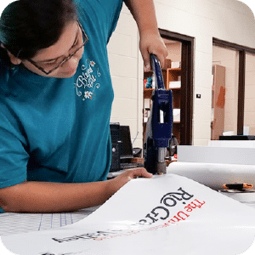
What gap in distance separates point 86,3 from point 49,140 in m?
0.44

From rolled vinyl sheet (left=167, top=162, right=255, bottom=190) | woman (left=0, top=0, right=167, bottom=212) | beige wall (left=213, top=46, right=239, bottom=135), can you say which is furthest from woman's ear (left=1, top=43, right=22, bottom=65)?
beige wall (left=213, top=46, right=239, bottom=135)

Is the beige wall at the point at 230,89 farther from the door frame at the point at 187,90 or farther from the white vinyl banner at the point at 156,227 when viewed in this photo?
the white vinyl banner at the point at 156,227

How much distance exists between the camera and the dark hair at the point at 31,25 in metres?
0.68

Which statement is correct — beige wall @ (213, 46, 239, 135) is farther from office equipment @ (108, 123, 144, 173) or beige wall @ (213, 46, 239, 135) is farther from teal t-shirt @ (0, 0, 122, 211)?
teal t-shirt @ (0, 0, 122, 211)

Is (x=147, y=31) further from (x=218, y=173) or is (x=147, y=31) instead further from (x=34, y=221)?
(x=34, y=221)

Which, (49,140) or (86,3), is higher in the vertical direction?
(86,3)

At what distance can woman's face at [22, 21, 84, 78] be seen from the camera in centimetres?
74

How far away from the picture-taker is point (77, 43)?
84 centimetres

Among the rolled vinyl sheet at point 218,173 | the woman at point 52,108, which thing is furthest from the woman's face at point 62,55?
the rolled vinyl sheet at point 218,173

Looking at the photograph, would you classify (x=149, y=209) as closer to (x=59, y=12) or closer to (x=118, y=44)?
(x=59, y=12)

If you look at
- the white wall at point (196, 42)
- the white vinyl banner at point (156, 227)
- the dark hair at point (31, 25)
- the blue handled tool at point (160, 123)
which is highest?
the white wall at point (196, 42)

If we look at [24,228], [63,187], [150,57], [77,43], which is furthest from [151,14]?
[24,228]

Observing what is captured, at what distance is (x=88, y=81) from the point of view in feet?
3.16

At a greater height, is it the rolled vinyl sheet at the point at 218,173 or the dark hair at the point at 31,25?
the dark hair at the point at 31,25
